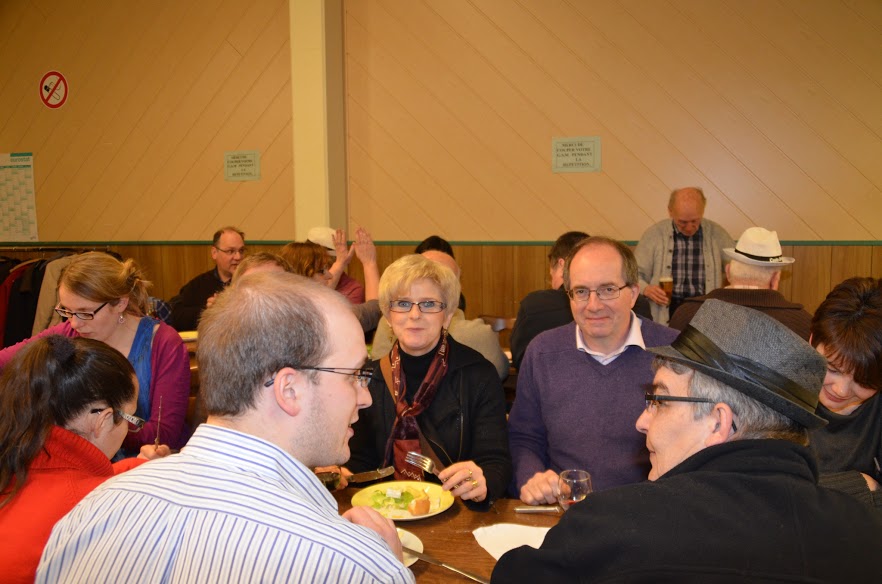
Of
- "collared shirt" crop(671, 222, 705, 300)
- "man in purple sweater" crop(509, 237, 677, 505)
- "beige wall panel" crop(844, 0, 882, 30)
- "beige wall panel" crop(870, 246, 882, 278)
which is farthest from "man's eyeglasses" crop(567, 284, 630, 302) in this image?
"beige wall panel" crop(844, 0, 882, 30)

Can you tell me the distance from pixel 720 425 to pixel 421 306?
145cm

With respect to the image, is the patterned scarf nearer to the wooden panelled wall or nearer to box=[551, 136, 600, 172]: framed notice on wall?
the wooden panelled wall

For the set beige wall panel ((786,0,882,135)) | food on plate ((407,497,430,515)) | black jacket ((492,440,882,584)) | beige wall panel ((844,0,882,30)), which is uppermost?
beige wall panel ((844,0,882,30))

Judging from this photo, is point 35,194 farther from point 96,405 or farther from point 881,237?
point 881,237

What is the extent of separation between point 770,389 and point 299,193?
18.8 feet

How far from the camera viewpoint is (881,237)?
5.45 metres

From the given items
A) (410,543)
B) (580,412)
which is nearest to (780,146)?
(580,412)

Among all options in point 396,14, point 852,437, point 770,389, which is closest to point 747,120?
point 396,14

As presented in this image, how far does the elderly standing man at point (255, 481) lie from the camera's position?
106 centimetres

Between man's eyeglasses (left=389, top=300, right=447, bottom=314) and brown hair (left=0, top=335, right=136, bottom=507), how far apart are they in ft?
3.28

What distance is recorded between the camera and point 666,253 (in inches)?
217

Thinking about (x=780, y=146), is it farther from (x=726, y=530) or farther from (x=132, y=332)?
(x=726, y=530)

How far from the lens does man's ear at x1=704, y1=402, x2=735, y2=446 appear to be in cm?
142

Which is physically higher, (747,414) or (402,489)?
(747,414)
